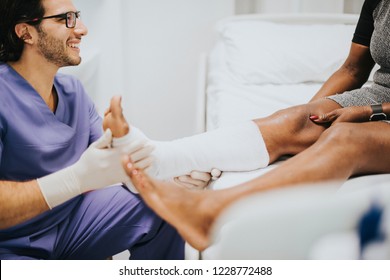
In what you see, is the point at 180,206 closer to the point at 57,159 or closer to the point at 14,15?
the point at 57,159

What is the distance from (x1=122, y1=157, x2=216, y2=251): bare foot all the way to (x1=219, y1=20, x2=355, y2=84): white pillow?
895 mm

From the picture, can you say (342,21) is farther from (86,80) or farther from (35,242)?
(35,242)

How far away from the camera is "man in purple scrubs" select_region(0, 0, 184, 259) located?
2.66 ft

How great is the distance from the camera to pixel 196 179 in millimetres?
891

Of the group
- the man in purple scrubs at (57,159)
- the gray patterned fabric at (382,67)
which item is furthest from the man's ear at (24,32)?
the gray patterned fabric at (382,67)

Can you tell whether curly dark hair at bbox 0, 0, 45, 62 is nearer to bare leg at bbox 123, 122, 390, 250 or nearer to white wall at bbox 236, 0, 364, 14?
bare leg at bbox 123, 122, 390, 250

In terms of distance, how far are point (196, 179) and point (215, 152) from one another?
7 centimetres

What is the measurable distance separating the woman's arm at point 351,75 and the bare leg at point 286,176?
342 millimetres

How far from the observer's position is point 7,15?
815 mm

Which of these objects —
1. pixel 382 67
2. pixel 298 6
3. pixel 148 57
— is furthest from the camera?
pixel 298 6

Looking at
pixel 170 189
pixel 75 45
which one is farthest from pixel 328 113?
pixel 75 45

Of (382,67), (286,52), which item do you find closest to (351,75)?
(382,67)

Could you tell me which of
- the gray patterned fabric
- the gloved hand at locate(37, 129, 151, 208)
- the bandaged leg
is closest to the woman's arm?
the gray patterned fabric
